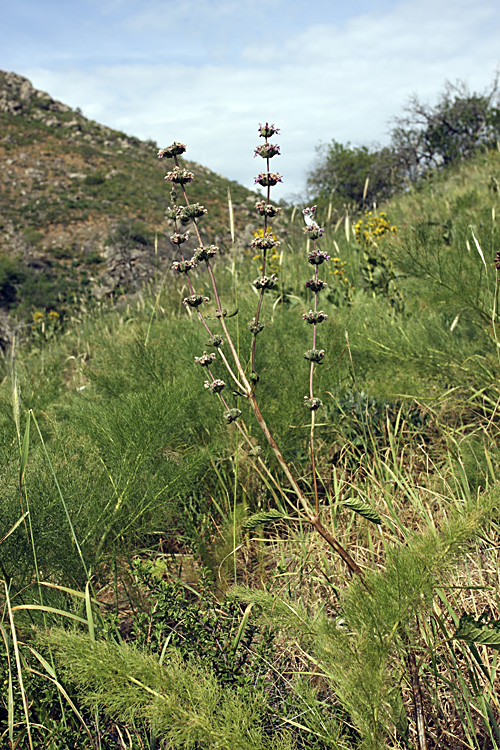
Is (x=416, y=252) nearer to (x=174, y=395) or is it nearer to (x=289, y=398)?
(x=289, y=398)

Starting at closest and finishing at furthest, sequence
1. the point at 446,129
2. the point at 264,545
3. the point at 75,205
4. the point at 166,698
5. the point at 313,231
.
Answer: the point at 166,698
the point at 313,231
the point at 264,545
the point at 446,129
the point at 75,205

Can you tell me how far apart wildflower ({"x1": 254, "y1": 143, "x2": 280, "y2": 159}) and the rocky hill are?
30.9ft

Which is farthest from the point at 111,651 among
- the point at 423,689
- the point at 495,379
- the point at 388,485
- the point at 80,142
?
the point at 80,142

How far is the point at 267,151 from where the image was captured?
1186mm

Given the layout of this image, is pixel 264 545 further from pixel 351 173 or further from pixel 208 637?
pixel 351 173

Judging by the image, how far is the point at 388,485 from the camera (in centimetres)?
192

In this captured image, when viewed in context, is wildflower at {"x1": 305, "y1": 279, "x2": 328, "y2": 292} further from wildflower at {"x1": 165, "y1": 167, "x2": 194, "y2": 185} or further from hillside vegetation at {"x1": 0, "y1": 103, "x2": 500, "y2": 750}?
wildflower at {"x1": 165, "y1": 167, "x2": 194, "y2": 185}

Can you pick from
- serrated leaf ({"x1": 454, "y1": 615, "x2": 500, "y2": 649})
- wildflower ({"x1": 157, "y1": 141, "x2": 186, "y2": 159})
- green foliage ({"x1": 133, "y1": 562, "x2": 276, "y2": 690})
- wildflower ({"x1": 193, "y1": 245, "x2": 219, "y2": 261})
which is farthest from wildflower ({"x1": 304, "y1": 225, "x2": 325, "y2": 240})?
green foliage ({"x1": 133, "y1": 562, "x2": 276, "y2": 690})

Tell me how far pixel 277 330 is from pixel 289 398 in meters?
0.48

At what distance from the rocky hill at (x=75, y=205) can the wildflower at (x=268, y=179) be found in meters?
9.39

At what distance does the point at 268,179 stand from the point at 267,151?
0.06m

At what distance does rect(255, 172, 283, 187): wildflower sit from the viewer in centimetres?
120

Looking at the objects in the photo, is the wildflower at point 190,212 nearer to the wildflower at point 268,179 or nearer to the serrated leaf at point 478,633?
the wildflower at point 268,179

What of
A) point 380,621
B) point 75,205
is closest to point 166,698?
point 380,621
